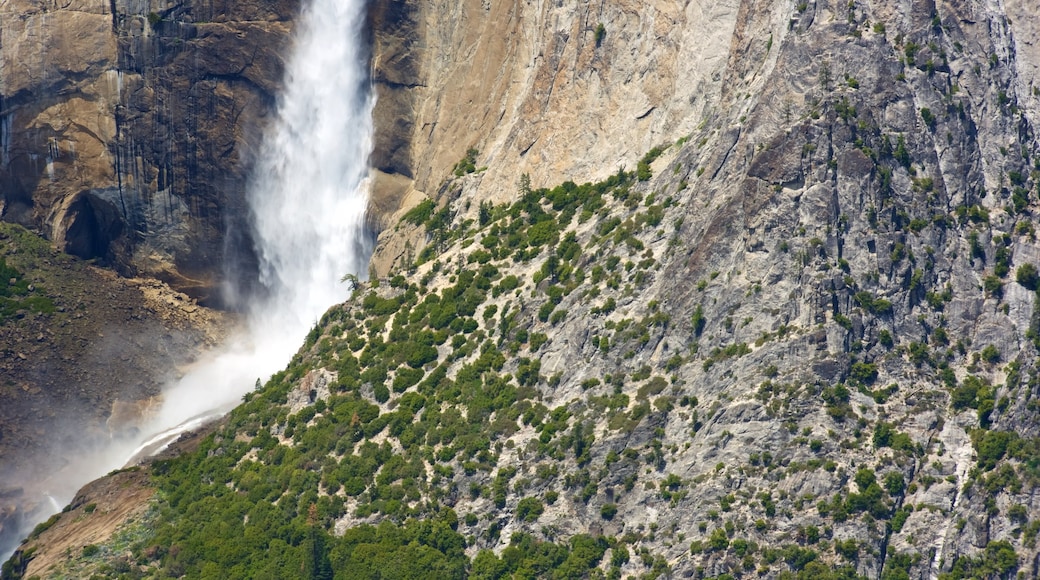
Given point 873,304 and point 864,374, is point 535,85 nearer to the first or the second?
point 873,304

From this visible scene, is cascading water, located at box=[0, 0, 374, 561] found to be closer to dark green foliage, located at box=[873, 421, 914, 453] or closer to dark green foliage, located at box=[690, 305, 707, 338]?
dark green foliage, located at box=[690, 305, 707, 338]

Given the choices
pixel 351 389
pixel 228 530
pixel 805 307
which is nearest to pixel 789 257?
pixel 805 307

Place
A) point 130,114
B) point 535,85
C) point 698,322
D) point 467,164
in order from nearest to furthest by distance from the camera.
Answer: point 698,322
point 535,85
point 467,164
point 130,114

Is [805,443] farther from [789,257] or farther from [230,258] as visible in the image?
[230,258]

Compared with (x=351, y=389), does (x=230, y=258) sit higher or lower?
higher

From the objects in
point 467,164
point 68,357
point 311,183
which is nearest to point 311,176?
point 311,183
